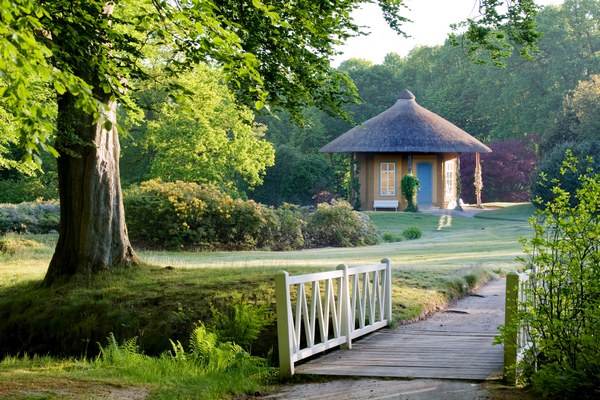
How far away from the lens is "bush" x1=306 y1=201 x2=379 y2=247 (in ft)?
93.8

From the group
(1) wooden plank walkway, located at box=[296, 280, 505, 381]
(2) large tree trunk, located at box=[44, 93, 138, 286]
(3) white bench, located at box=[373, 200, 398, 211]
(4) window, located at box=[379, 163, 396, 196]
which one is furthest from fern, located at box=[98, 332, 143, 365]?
(4) window, located at box=[379, 163, 396, 196]

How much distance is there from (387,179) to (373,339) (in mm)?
32856

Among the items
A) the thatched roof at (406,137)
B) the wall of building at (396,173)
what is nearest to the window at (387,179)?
the wall of building at (396,173)

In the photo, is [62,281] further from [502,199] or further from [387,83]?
[387,83]

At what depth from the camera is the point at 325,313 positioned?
988 centimetres

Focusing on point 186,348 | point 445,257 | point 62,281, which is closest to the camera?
point 186,348

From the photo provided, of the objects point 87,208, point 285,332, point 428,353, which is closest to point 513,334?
point 428,353

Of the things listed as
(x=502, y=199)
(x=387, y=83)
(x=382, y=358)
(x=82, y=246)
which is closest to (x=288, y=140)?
(x=387, y=83)

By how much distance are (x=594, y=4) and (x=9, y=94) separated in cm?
5599

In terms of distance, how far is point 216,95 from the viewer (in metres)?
36.7

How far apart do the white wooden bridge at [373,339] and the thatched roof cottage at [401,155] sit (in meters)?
29.6

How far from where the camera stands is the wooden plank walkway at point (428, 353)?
880 cm

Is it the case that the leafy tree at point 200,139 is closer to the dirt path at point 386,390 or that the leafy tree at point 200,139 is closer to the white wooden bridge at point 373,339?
the white wooden bridge at point 373,339

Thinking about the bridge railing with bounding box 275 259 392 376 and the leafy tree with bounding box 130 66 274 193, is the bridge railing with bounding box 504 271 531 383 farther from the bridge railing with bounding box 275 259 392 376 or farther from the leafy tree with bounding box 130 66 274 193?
the leafy tree with bounding box 130 66 274 193
